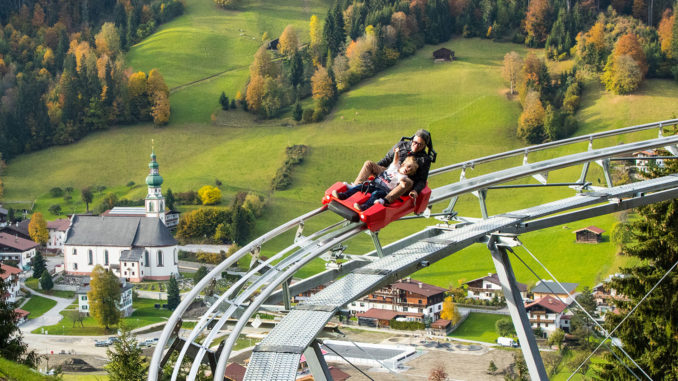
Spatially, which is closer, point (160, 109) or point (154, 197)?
point (154, 197)

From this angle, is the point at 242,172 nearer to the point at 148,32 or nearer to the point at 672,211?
the point at 148,32

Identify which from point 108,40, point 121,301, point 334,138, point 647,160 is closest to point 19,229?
point 121,301

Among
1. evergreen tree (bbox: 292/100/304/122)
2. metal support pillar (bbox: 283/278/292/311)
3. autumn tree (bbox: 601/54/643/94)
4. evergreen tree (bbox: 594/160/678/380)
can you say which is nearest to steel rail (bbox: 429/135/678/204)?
metal support pillar (bbox: 283/278/292/311)

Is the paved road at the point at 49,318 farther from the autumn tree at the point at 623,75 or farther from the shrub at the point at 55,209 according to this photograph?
the autumn tree at the point at 623,75

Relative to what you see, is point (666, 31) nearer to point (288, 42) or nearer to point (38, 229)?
point (288, 42)

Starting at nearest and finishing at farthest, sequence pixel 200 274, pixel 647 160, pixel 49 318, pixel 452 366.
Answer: pixel 647 160 → pixel 452 366 → pixel 49 318 → pixel 200 274
